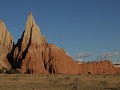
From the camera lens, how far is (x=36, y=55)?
133 m

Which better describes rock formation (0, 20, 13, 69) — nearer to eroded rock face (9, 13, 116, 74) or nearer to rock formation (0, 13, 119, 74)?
rock formation (0, 13, 119, 74)

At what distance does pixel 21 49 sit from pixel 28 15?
17.0m

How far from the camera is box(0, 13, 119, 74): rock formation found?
427 feet

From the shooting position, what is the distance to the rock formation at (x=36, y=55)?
13000 cm

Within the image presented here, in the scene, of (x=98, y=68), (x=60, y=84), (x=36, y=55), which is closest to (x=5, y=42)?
(x=36, y=55)

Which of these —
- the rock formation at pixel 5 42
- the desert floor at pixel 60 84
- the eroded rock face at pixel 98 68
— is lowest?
the desert floor at pixel 60 84

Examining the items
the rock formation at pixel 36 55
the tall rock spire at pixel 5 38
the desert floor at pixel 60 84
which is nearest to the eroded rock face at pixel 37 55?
the rock formation at pixel 36 55

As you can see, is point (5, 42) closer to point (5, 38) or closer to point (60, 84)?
point (5, 38)

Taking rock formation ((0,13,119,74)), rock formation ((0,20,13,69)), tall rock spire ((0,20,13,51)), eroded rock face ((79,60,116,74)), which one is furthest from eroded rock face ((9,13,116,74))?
eroded rock face ((79,60,116,74))

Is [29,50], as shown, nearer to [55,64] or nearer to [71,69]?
[55,64]

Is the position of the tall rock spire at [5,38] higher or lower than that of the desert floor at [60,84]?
higher

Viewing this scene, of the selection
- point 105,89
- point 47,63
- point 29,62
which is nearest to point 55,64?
point 47,63

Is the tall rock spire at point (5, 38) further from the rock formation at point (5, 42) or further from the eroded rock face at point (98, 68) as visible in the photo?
the eroded rock face at point (98, 68)

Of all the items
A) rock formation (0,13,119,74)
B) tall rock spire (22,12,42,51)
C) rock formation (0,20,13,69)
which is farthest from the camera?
tall rock spire (22,12,42,51)
